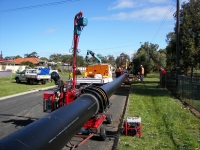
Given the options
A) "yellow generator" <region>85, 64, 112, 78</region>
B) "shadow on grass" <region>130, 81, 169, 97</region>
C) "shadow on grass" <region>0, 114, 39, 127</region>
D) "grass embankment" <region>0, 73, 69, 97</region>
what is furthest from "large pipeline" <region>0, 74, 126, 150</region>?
"grass embankment" <region>0, 73, 69, 97</region>

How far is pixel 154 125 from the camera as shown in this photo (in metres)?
8.47

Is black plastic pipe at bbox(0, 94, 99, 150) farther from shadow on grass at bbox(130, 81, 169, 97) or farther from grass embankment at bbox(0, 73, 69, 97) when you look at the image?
grass embankment at bbox(0, 73, 69, 97)

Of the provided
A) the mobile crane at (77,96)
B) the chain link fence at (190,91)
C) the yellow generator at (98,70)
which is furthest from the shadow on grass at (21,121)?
the yellow generator at (98,70)

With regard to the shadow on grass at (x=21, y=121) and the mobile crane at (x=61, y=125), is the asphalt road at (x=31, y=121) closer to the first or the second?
the shadow on grass at (x=21, y=121)

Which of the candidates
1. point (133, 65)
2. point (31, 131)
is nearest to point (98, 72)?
point (31, 131)

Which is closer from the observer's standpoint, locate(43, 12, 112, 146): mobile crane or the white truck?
locate(43, 12, 112, 146): mobile crane

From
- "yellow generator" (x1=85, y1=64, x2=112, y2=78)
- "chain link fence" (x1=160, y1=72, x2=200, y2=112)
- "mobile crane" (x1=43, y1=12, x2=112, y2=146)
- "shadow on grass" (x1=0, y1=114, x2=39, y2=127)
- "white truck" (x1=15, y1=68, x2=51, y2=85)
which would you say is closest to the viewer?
"mobile crane" (x1=43, y1=12, x2=112, y2=146)

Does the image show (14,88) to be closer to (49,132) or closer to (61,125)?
(61,125)

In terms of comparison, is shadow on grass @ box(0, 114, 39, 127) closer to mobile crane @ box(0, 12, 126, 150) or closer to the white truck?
mobile crane @ box(0, 12, 126, 150)

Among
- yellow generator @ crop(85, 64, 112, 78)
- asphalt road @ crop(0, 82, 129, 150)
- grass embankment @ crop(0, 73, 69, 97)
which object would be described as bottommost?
asphalt road @ crop(0, 82, 129, 150)

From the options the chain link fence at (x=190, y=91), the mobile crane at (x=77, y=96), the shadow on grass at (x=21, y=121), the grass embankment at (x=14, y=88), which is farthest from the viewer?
the grass embankment at (x=14, y=88)

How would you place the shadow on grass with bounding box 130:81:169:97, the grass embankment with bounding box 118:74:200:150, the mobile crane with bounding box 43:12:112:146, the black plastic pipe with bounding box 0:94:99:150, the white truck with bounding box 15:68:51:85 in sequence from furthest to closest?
the white truck with bounding box 15:68:51:85
the shadow on grass with bounding box 130:81:169:97
the mobile crane with bounding box 43:12:112:146
the grass embankment with bounding box 118:74:200:150
the black plastic pipe with bounding box 0:94:99:150

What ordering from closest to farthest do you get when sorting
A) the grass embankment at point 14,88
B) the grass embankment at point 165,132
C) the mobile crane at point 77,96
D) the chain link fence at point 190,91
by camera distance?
the grass embankment at point 165,132
the mobile crane at point 77,96
the chain link fence at point 190,91
the grass embankment at point 14,88

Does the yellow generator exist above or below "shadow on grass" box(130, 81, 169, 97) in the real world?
above
